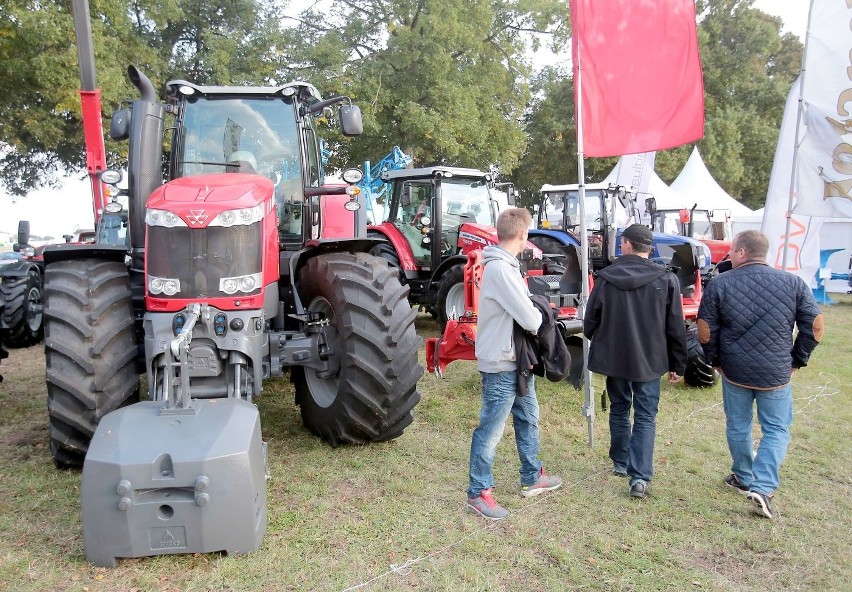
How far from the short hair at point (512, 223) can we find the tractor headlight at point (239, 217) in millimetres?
1469

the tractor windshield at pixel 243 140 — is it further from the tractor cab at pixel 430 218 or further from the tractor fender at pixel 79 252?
the tractor cab at pixel 430 218

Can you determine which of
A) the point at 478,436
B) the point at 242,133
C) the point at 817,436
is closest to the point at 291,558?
the point at 478,436

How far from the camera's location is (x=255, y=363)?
3.81 metres

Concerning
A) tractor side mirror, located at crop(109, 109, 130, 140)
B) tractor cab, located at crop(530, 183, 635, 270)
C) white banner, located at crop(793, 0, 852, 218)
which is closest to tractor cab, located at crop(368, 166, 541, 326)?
tractor cab, located at crop(530, 183, 635, 270)

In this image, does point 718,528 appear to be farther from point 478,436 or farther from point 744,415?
point 478,436

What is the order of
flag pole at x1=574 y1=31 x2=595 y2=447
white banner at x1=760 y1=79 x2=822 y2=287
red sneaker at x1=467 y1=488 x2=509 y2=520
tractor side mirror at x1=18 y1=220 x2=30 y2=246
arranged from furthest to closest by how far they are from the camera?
tractor side mirror at x1=18 y1=220 x2=30 y2=246, white banner at x1=760 y1=79 x2=822 y2=287, flag pole at x1=574 y1=31 x2=595 y2=447, red sneaker at x1=467 y1=488 x2=509 y2=520

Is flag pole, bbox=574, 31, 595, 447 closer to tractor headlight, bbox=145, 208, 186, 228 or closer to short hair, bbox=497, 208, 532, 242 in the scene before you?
short hair, bbox=497, 208, 532, 242

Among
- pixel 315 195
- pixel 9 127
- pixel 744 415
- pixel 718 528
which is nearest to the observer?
pixel 718 528

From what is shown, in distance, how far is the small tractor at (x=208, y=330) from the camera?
2795mm

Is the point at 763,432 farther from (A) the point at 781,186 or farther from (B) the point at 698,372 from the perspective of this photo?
(A) the point at 781,186

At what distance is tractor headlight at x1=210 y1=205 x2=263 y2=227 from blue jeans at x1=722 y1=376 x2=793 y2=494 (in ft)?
9.84

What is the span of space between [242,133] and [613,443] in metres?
3.52

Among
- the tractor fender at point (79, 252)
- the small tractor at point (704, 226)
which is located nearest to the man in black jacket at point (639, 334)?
the tractor fender at point (79, 252)

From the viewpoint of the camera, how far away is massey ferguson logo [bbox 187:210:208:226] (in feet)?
12.0
